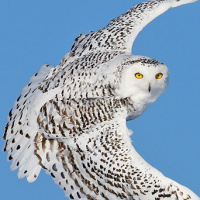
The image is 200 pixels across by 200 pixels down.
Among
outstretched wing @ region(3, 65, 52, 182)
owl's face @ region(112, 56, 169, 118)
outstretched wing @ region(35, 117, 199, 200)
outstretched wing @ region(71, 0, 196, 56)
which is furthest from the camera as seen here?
outstretched wing @ region(71, 0, 196, 56)

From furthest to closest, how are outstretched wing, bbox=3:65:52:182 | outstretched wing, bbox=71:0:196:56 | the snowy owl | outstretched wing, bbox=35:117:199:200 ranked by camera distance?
1. outstretched wing, bbox=71:0:196:56
2. outstretched wing, bbox=3:65:52:182
3. the snowy owl
4. outstretched wing, bbox=35:117:199:200

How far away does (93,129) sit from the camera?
250 inches

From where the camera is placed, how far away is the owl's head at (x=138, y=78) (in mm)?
6301

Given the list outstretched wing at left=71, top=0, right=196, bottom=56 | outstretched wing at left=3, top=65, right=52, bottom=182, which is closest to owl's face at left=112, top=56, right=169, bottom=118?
outstretched wing at left=71, top=0, right=196, bottom=56

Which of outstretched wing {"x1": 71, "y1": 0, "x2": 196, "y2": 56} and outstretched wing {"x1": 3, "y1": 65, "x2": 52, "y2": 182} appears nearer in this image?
outstretched wing {"x1": 3, "y1": 65, "x2": 52, "y2": 182}

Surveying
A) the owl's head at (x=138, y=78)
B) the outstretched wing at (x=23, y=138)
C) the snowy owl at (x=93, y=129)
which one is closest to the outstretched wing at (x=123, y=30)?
the snowy owl at (x=93, y=129)

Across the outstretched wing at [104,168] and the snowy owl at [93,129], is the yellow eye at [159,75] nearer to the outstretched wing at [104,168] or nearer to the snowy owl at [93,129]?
the snowy owl at [93,129]

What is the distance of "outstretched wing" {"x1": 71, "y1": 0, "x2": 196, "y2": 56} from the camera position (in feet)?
22.8

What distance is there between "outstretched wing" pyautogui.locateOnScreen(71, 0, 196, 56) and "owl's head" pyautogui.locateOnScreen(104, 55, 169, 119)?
1.59 feet

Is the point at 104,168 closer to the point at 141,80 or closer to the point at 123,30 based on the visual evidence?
the point at 141,80

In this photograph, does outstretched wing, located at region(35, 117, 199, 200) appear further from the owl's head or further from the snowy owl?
the owl's head

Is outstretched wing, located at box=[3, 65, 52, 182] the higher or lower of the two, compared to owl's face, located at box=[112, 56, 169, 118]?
higher

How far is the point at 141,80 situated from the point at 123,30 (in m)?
0.92

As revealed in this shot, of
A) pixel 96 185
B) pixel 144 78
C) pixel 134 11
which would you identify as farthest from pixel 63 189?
pixel 134 11
